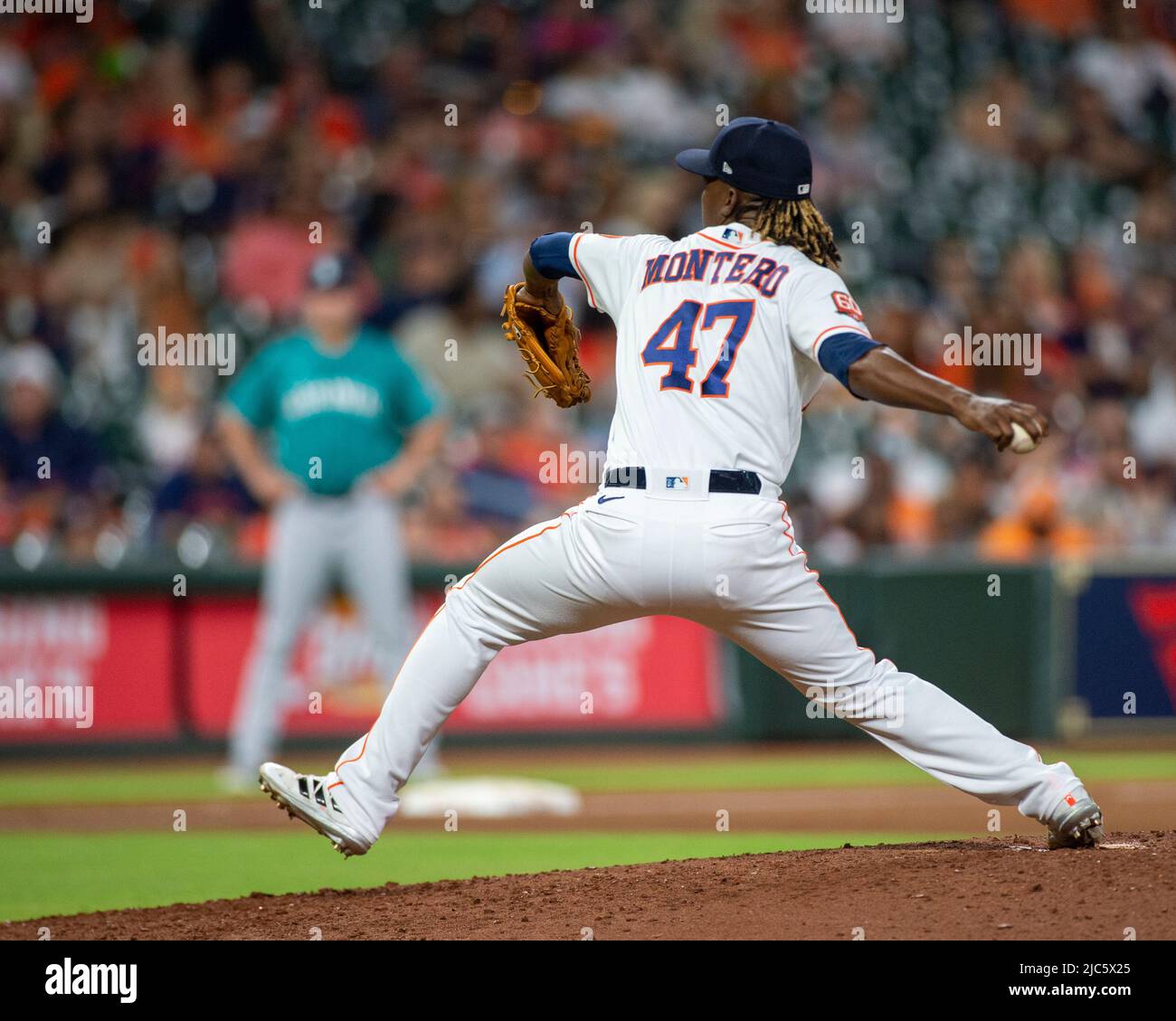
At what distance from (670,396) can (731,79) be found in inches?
457

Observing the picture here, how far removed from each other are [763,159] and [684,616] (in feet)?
4.31

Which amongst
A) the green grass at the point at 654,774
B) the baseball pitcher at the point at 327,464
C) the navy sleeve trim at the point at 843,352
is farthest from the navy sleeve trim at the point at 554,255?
the green grass at the point at 654,774

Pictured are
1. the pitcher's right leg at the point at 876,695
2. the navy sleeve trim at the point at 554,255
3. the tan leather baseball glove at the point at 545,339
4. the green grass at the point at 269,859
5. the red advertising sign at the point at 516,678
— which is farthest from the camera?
the red advertising sign at the point at 516,678

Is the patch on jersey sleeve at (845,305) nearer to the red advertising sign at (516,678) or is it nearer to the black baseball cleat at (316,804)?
the black baseball cleat at (316,804)

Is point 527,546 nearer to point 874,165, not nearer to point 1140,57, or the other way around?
point 874,165

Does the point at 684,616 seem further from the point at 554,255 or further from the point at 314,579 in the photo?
the point at 314,579

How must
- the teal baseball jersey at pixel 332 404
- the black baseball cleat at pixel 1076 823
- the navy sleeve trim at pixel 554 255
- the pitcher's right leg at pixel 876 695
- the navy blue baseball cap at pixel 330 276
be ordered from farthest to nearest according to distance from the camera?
the navy blue baseball cap at pixel 330 276 → the teal baseball jersey at pixel 332 404 → the navy sleeve trim at pixel 554 255 → the black baseball cleat at pixel 1076 823 → the pitcher's right leg at pixel 876 695

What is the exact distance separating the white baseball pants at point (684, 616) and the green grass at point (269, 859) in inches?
60.4

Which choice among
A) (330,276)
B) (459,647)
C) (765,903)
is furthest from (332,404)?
(765,903)

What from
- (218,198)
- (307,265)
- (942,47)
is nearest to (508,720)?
(307,265)

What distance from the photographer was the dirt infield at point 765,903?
4.51m

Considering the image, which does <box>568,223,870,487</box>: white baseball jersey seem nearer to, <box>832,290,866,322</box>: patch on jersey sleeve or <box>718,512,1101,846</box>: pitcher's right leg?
<box>832,290,866,322</box>: patch on jersey sleeve

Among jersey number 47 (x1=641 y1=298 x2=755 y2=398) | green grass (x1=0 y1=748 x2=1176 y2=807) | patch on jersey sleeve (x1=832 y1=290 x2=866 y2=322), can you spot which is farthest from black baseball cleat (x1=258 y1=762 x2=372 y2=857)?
green grass (x1=0 y1=748 x2=1176 y2=807)

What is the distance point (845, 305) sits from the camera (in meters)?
4.73
